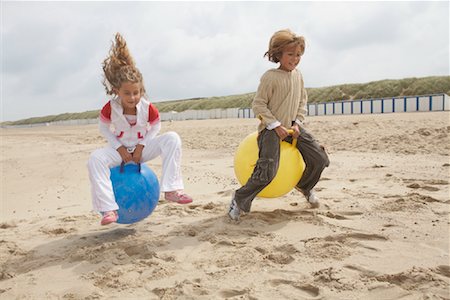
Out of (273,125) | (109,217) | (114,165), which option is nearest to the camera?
(109,217)

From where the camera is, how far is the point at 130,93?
443 cm

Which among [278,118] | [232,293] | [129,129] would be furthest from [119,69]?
[232,293]

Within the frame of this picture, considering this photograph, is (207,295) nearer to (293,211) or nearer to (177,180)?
(177,180)

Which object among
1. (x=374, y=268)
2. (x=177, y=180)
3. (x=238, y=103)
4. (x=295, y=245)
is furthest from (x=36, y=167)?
(x=238, y=103)

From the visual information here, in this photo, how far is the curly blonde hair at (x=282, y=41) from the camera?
4621 millimetres

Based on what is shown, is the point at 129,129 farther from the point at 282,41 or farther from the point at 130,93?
the point at 282,41

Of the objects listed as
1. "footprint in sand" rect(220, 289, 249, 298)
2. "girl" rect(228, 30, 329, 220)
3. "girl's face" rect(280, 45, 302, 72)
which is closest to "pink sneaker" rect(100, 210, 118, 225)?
"girl" rect(228, 30, 329, 220)

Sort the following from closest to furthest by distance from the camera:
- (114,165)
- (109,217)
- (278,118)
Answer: (109,217) < (114,165) < (278,118)

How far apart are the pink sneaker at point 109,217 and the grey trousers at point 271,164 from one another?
1.33 metres

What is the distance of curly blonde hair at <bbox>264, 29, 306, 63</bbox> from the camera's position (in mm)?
4621

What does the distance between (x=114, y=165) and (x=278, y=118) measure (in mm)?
1802

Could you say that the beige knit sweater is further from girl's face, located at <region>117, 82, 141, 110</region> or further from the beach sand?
girl's face, located at <region>117, 82, 141, 110</region>

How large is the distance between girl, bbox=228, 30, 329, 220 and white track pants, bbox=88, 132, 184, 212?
74 centimetres

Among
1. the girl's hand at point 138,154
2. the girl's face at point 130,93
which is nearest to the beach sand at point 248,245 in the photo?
the girl's hand at point 138,154
